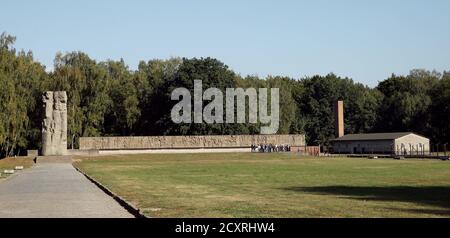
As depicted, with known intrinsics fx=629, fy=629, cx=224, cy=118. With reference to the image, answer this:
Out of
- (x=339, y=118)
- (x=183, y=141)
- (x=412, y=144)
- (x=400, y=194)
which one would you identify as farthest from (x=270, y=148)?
(x=400, y=194)

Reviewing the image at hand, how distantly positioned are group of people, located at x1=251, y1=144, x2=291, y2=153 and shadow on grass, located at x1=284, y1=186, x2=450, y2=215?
58129 mm

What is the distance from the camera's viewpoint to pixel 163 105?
94.9 m

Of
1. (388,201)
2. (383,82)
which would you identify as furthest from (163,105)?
(388,201)

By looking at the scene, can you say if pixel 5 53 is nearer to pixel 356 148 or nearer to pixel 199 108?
pixel 199 108

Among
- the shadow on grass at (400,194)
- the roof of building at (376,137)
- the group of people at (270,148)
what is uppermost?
the roof of building at (376,137)

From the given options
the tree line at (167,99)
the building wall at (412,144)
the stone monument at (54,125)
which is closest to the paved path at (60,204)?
the stone monument at (54,125)

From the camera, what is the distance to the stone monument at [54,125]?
65.8 meters

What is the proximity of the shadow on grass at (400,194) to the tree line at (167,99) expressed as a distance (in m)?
50.8

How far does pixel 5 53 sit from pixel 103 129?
26.6 metres

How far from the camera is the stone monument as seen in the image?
65.8m

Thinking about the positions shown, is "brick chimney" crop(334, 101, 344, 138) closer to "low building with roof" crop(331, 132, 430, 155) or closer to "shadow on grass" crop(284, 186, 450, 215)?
"low building with roof" crop(331, 132, 430, 155)

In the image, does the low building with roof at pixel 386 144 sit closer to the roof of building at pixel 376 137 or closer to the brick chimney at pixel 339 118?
the roof of building at pixel 376 137
